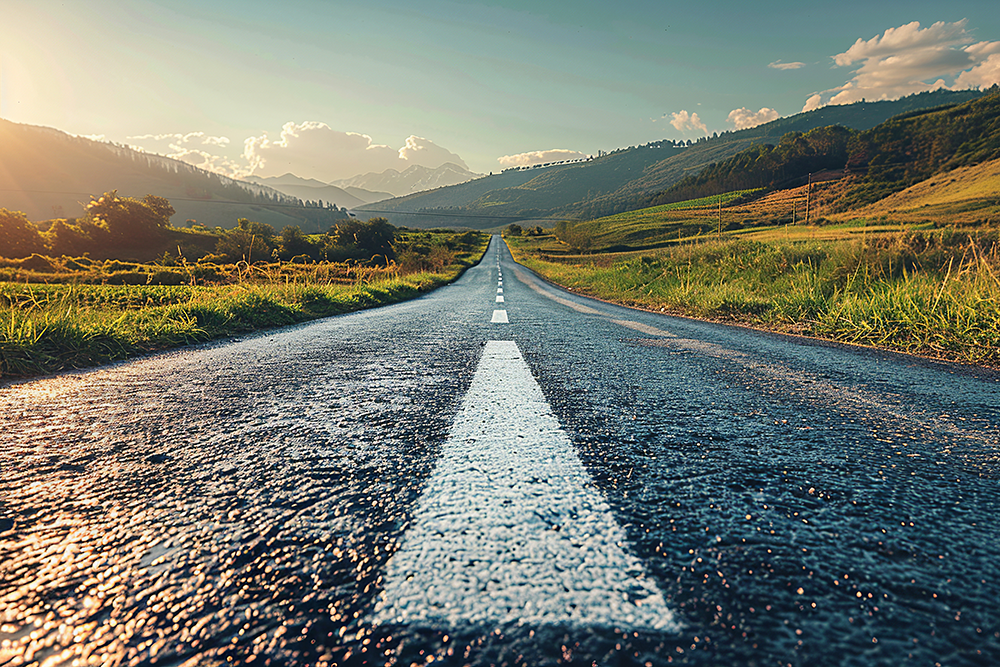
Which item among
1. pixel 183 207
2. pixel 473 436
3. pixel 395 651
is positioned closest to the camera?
pixel 395 651

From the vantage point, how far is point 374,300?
1005cm

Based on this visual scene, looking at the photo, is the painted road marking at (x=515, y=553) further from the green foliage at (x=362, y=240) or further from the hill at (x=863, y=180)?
the green foliage at (x=362, y=240)

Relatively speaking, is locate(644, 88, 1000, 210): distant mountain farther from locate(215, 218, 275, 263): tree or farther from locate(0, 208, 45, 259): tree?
locate(0, 208, 45, 259): tree

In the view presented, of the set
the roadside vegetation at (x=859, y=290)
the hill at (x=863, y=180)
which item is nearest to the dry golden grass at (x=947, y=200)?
the hill at (x=863, y=180)

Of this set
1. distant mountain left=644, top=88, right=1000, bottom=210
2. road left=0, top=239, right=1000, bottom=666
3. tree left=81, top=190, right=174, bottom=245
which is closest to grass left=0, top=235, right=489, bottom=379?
road left=0, top=239, right=1000, bottom=666

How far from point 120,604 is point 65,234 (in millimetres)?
83644

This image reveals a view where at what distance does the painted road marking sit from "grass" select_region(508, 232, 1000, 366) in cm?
396

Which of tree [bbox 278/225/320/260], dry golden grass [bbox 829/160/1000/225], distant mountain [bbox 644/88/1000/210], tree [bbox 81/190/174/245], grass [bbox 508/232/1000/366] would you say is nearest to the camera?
grass [bbox 508/232/1000/366]

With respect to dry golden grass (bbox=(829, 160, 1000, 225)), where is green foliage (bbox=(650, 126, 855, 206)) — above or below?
above

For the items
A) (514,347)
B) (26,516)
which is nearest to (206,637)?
(26,516)

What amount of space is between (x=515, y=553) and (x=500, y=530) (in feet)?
0.27

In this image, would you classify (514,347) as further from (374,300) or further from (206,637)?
(374,300)

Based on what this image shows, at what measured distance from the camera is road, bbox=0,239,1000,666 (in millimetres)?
620

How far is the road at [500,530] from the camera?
2.03ft
